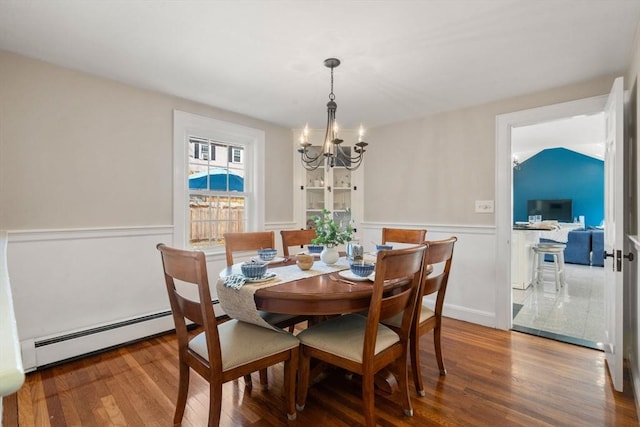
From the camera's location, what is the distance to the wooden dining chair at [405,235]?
8.93ft

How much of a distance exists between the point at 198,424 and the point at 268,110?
9.23 ft

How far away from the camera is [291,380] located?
5.46 feet

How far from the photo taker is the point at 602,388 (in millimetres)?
1998

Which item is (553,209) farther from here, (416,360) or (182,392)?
(182,392)

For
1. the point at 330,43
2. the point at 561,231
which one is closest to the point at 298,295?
the point at 330,43

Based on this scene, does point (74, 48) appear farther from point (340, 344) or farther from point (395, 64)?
point (340, 344)

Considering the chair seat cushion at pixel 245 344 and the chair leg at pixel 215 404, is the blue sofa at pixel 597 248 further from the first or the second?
the chair leg at pixel 215 404

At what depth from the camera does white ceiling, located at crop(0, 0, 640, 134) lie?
171 cm

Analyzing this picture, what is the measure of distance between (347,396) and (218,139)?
276 centimetres

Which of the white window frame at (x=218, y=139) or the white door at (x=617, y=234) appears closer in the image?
the white door at (x=617, y=234)

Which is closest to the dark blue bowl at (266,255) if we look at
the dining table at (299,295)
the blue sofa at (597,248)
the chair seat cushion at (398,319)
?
the dining table at (299,295)

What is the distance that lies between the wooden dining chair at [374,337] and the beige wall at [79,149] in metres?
2.00

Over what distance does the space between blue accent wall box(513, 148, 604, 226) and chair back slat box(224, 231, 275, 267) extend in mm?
8171

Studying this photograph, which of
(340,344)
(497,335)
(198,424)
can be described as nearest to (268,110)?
(340,344)
